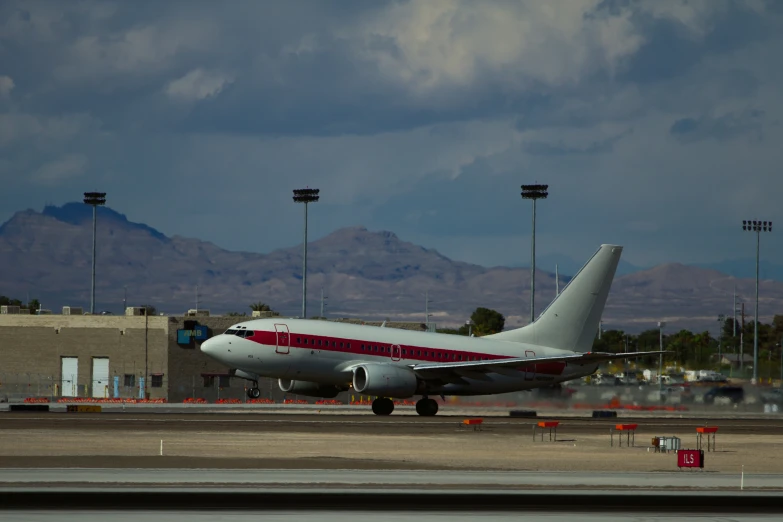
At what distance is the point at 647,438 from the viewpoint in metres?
52.0

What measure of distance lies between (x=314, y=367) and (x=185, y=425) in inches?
446

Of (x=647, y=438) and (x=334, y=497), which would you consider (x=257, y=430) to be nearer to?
(x=647, y=438)

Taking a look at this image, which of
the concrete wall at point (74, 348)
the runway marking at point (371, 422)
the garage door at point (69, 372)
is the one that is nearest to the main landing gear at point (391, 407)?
the runway marking at point (371, 422)

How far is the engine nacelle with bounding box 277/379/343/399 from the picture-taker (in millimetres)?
68188

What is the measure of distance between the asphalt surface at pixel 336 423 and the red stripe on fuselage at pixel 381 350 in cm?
291

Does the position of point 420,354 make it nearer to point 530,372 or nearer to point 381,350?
point 381,350

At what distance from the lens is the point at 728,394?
7725 cm

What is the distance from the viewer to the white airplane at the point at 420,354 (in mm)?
64438

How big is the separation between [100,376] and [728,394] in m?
53.6

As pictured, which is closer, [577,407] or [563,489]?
[563,489]

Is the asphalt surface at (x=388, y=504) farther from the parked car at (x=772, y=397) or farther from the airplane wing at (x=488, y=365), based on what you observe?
the parked car at (x=772, y=397)

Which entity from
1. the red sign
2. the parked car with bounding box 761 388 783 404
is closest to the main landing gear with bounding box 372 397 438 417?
the parked car with bounding box 761 388 783 404

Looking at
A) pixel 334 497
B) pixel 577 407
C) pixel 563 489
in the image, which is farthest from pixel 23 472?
pixel 577 407

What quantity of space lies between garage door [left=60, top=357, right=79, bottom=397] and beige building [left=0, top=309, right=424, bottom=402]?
3.3 inches
